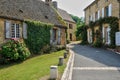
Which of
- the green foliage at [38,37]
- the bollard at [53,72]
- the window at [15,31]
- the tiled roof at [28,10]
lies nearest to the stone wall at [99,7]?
the tiled roof at [28,10]

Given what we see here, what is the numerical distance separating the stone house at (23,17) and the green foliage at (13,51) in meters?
0.82

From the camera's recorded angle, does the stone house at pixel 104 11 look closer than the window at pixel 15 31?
No

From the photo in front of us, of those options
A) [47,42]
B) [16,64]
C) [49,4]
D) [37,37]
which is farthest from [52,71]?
[49,4]

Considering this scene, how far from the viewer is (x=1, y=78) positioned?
47.6ft

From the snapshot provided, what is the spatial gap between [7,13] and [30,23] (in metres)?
2.80

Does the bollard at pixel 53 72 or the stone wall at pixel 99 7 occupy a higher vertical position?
the stone wall at pixel 99 7

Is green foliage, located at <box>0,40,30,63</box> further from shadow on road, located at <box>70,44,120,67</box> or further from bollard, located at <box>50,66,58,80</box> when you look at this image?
bollard, located at <box>50,66,58,80</box>

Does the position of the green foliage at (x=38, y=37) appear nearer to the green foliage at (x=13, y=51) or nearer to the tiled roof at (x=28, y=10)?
the tiled roof at (x=28, y=10)

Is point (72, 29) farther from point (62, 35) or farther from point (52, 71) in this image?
point (52, 71)

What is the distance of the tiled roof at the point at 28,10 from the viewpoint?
2284 cm

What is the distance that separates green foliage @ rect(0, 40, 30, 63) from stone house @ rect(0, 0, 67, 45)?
82cm

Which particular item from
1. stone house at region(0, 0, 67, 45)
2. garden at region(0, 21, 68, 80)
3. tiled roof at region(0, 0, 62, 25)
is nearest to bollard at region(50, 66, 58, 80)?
garden at region(0, 21, 68, 80)

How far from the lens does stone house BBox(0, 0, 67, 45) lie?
71.2ft

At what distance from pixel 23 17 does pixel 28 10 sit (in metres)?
2.82
